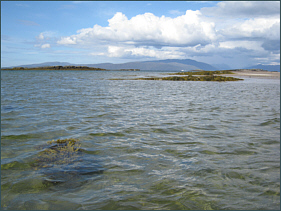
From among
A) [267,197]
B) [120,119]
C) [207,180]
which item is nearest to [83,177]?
[207,180]

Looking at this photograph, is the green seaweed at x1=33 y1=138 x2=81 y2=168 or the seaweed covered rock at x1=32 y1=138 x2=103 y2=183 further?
the green seaweed at x1=33 y1=138 x2=81 y2=168

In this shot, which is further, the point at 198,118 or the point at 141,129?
the point at 198,118

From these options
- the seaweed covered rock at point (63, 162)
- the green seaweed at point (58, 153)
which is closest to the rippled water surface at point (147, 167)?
the seaweed covered rock at point (63, 162)

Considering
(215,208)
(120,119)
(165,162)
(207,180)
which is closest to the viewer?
(215,208)

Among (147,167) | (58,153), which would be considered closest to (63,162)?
(58,153)

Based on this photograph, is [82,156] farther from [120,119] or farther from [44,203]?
[120,119]

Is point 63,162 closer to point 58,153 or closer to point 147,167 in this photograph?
point 58,153

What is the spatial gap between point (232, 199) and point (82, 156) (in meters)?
5.87

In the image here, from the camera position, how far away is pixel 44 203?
556cm

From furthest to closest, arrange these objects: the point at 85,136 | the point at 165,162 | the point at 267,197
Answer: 1. the point at 85,136
2. the point at 165,162
3. the point at 267,197

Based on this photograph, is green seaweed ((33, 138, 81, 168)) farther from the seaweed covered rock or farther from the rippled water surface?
the rippled water surface

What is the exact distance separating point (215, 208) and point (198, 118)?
420 inches

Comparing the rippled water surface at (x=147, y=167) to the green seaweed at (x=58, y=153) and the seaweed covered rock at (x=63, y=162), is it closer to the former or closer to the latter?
the seaweed covered rock at (x=63, y=162)

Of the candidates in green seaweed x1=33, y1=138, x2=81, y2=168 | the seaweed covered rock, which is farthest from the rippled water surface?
green seaweed x1=33, y1=138, x2=81, y2=168
